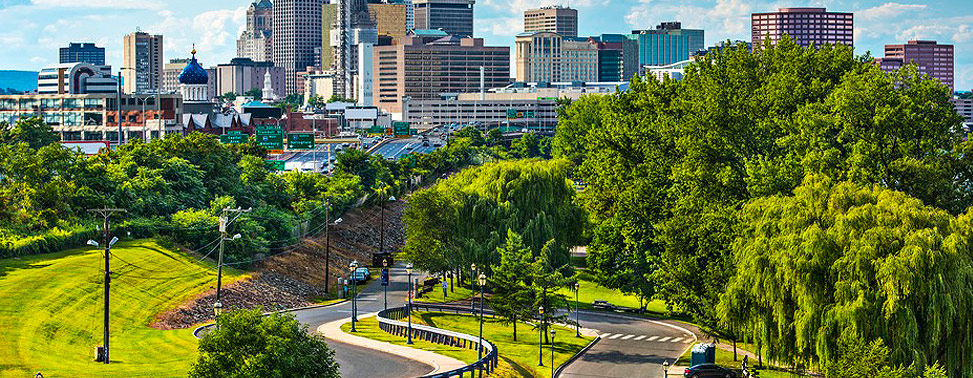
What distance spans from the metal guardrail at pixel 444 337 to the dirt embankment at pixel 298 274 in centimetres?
700

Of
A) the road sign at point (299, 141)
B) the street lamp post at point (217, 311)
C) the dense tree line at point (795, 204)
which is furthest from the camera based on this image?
the road sign at point (299, 141)

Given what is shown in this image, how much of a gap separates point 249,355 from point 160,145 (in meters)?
68.1

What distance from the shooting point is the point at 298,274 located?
87062mm

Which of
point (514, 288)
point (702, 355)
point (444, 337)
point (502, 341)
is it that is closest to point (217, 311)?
point (444, 337)

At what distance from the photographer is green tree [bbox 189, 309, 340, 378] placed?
37.2 m

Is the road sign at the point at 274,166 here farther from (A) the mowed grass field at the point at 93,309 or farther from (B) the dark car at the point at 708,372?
(B) the dark car at the point at 708,372

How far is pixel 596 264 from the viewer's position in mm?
77312

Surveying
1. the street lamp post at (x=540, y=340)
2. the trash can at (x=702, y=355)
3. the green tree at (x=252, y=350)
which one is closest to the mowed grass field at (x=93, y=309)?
the green tree at (x=252, y=350)

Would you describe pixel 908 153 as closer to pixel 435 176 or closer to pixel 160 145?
pixel 160 145

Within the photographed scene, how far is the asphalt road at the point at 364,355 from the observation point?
169ft

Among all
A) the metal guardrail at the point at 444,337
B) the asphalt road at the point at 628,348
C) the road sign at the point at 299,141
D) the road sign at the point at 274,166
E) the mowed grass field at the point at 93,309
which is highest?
the road sign at the point at 299,141

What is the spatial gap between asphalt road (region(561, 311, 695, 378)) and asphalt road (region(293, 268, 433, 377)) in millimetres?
9141

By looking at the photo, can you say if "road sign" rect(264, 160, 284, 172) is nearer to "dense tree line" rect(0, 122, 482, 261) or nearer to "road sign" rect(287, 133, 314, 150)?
"dense tree line" rect(0, 122, 482, 261)

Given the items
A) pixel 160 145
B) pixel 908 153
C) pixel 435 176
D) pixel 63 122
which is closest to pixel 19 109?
pixel 63 122
